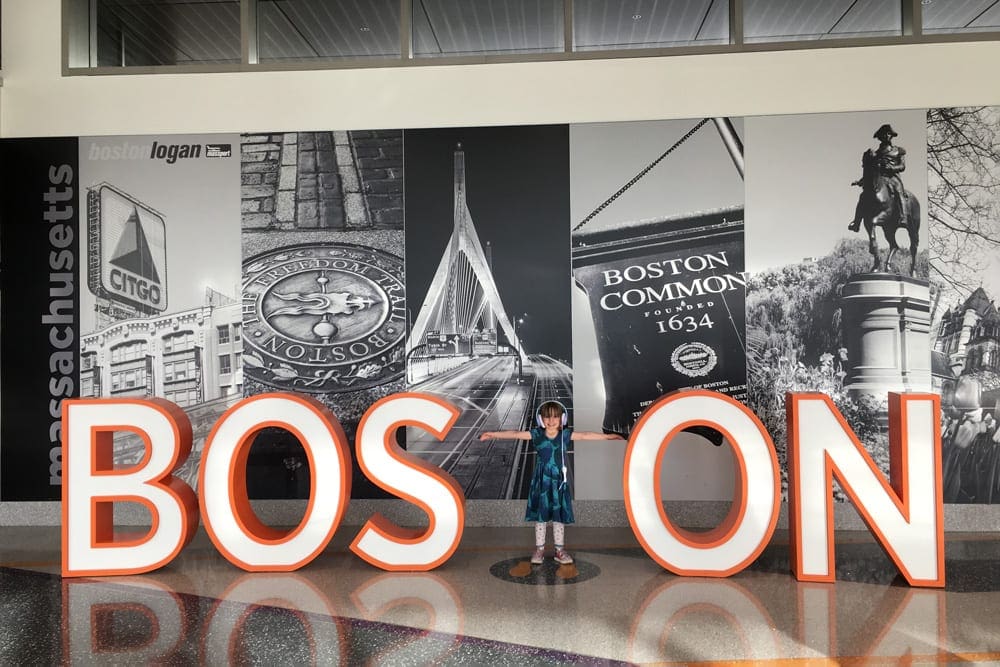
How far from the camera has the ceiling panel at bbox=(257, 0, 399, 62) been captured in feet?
14.8

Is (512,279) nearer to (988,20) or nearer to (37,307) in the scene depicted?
(37,307)

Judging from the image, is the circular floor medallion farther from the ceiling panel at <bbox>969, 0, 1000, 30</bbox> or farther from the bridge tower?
the ceiling panel at <bbox>969, 0, 1000, 30</bbox>

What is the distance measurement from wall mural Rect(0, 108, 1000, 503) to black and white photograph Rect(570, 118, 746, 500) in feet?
0.05

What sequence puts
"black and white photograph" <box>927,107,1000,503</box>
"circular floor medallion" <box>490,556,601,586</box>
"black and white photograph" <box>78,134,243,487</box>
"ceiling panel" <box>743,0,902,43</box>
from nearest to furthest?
1. "circular floor medallion" <box>490,556,601,586</box>
2. "black and white photograph" <box>927,107,1000,503</box>
3. "ceiling panel" <box>743,0,902,43</box>
4. "black and white photograph" <box>78,134,243,487</box>

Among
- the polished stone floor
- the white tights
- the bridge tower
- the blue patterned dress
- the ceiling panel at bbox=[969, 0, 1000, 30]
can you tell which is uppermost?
the ceiling panel at bbox=[969, 0, 1000, 30]

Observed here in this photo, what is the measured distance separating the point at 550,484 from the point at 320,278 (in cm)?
219

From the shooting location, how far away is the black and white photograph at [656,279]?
4.36 meters

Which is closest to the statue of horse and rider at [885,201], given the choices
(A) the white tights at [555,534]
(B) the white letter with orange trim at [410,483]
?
(A) the white tights at [555,534]


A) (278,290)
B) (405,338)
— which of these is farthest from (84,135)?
(405,338)

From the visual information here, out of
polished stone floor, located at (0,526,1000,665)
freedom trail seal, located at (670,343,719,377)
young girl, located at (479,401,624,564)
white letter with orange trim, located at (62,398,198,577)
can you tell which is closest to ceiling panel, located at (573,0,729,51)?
freedom trail seal, located at (670,343,719,377)

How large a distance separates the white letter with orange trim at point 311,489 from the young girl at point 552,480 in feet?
3.54

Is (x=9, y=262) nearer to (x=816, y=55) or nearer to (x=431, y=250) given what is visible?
(x=431, y=250)

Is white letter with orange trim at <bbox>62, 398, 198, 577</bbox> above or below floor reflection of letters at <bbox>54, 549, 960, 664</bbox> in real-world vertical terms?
above

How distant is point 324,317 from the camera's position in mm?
4535
